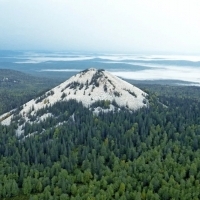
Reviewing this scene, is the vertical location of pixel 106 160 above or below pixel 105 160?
below

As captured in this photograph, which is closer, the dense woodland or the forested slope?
the dense woodland

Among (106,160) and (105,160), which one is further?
(106,160)

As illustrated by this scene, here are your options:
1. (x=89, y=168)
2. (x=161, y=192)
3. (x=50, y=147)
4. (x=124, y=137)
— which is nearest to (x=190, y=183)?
(x=161, y=192)

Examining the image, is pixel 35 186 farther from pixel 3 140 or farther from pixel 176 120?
pixel 176 120

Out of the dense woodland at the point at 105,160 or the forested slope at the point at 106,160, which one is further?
the forested slope at the point at 106,160
